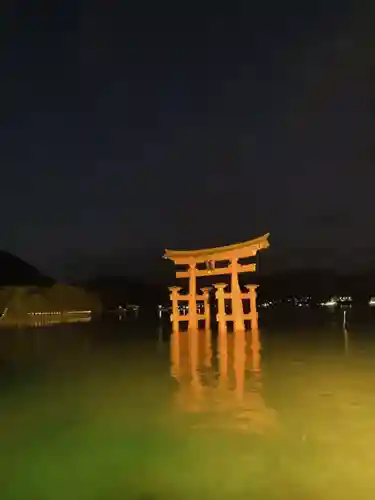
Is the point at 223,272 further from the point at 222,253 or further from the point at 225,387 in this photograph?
the point at 225,387

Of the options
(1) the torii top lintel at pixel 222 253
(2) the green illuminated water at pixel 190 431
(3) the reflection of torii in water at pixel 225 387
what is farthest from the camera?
(1) the torii top lintel at pixel 222 253

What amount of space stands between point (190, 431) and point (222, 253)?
14301mm

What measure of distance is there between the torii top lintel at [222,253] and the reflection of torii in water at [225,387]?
4262mm

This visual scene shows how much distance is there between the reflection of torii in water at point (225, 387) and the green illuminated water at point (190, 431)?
0.02 meters

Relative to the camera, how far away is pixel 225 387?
8.62 m

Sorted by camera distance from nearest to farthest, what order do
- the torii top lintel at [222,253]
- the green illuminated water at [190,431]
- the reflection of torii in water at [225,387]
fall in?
the green illuminated water at [190,431] < the reflection of torii in water at [225,387] < the torii top lintel at [222,253]

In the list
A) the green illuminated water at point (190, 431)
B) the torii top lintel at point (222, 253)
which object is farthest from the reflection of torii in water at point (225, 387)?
the torii top lintel at point (222, 253)

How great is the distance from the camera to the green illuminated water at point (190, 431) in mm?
4191

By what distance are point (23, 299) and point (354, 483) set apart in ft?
154

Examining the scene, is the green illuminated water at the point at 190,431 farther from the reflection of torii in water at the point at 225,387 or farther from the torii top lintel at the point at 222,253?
the torii top lintel at the point at 222,253

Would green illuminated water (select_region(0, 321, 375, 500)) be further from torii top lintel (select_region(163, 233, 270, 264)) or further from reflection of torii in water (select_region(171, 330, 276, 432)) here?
torii top lintel (select_region(163, 233, 270, 264))

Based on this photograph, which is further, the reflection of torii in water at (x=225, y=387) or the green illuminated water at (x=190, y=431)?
the reflection of torii in water at (x=225, y=387)

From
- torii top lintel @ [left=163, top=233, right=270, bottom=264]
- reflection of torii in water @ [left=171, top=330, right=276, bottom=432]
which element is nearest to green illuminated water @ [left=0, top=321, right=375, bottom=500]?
reflection of torii in water @ [left=171, top=330, right=276, bottom=432]

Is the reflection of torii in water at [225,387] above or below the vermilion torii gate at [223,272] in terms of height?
below
